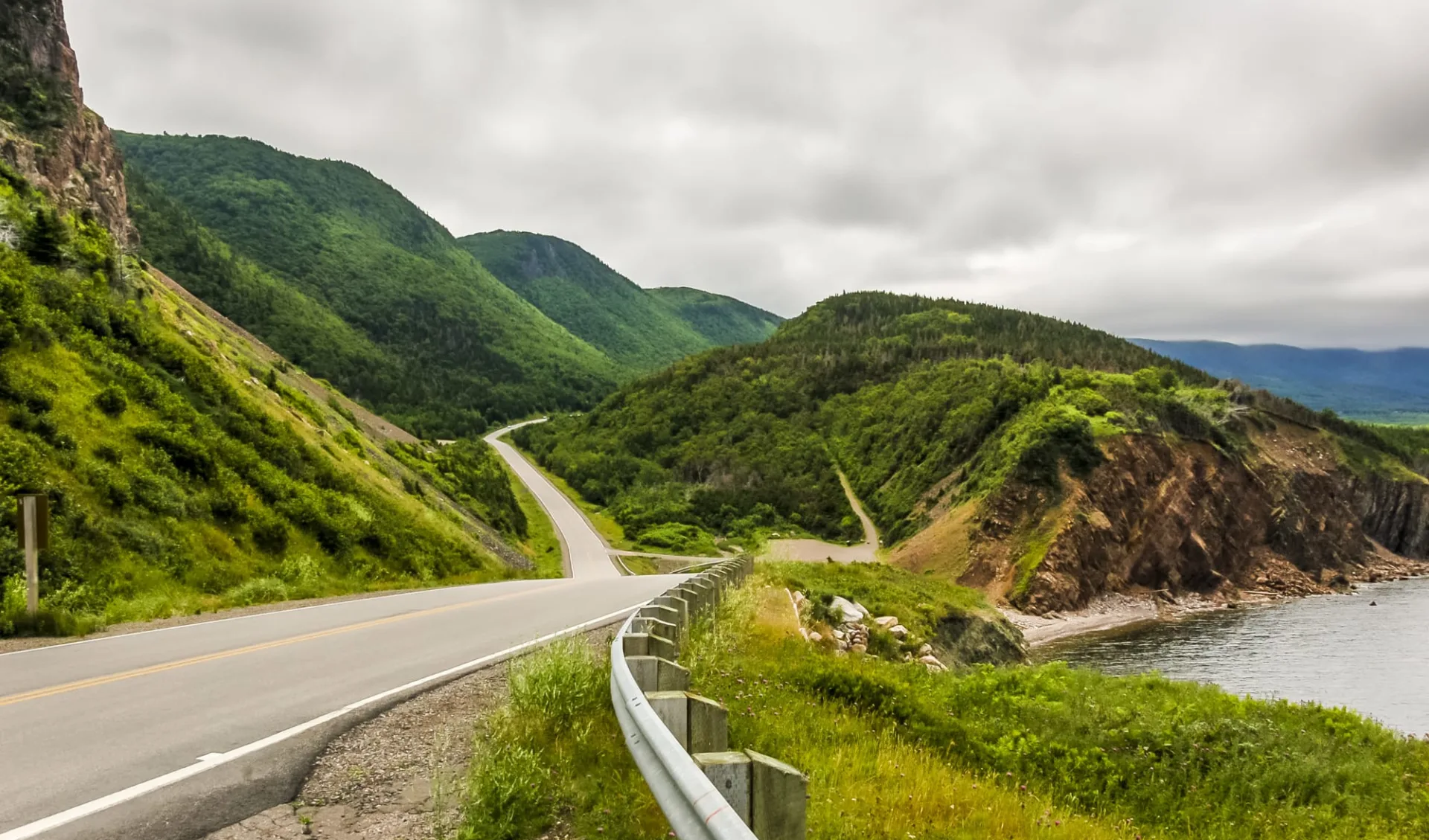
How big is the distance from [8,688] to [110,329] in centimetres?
2103

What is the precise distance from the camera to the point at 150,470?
1919 cm

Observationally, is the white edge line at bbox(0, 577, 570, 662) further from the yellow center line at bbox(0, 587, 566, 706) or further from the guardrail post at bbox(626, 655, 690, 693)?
the guardrail post at bbox(626, 655, 690, 693)

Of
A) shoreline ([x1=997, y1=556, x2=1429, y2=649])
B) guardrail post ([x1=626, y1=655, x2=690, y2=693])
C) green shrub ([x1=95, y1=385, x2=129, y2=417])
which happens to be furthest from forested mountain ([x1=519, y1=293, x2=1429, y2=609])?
guardrail post ([x1=626, y1=655, x2=690, y2=693])

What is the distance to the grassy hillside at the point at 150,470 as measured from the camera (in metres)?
15.2

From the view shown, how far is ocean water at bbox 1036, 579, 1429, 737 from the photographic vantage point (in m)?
30.7

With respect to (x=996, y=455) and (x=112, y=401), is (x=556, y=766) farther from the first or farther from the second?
(x=996, y=455)

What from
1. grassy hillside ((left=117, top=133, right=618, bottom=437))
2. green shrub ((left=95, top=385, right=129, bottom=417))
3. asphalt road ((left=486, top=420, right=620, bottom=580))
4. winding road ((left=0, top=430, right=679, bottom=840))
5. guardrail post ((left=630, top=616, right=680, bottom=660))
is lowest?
asphalt road ((left=486, top=420, right=620, bottom=580))

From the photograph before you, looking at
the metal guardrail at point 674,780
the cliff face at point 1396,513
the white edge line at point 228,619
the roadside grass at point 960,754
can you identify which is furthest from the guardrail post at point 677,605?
the cliff face at point 1396,513

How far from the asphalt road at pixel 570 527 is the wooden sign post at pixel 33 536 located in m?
26.9

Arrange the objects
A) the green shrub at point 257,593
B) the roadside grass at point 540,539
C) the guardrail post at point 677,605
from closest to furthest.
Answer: the guardrail post at point 677,605
the green shrub at point 257,593
the roadside grass at point 540,539

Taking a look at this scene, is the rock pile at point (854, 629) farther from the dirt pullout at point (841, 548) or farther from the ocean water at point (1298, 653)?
the dirt pullout at point (841, 548)

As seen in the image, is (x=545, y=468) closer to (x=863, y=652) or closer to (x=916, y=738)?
(x=863, y=652)

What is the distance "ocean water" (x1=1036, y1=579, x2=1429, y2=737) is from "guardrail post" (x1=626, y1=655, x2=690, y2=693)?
2413cm

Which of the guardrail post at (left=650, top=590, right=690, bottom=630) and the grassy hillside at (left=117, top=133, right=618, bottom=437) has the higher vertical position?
the grassy hillside at (left=117, top=133, right=618, bottom=437)
